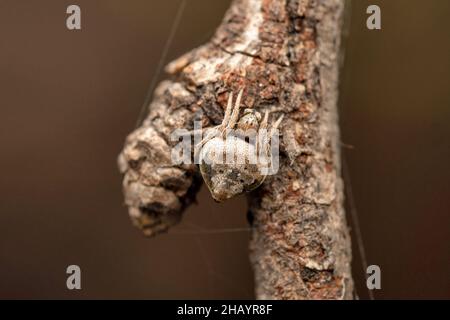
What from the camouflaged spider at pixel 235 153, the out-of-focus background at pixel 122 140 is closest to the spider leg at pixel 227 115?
the camouflaged spider at pixel 235 153

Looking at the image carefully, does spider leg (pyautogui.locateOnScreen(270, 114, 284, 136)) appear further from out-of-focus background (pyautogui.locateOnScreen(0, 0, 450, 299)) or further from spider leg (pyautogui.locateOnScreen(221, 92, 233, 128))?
out-of-focus background (pyautogui.locateOnScreen(0, 0, 450, 299))

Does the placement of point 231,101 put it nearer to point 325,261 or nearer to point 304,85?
point 304,85

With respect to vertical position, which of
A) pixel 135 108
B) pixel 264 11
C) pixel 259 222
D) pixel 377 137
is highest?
pixel 264 11

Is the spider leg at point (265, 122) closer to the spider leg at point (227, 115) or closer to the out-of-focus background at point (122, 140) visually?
the spider leg at point (227, 115)

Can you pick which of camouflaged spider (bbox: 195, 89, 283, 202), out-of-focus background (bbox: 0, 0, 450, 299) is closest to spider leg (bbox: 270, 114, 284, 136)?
camouflaged spider (bbox: 195, 89, 283, 202)

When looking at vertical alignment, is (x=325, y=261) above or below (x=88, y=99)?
below

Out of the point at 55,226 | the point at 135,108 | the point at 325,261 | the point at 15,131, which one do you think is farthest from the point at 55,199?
the point at 325,261
